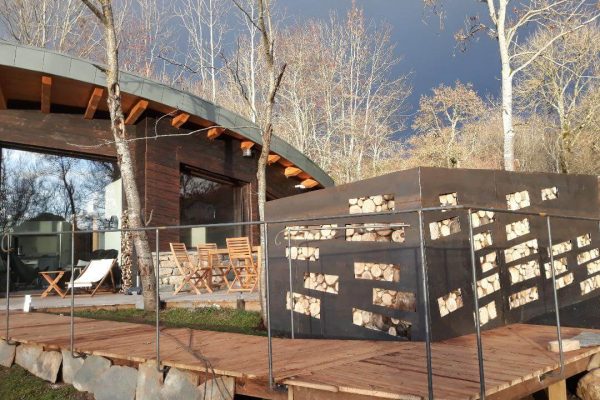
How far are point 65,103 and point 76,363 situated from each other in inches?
255

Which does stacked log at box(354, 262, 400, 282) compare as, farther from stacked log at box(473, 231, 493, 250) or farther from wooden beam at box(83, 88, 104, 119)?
wooden beam at box(83, 88, 104, 119)

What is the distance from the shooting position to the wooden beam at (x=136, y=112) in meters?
9.55

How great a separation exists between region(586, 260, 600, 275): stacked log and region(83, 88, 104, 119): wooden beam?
789 centimetres

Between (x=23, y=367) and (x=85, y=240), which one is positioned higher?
(x=85, y=240)

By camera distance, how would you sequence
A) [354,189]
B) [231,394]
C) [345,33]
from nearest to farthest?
[231,394], [354,189], [345,33]

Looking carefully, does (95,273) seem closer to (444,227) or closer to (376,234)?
(376,234)

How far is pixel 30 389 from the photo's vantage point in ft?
15.2

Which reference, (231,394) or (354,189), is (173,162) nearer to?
(354,189)

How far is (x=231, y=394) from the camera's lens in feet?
11.2

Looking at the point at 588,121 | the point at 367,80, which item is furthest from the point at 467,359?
the point at 367,80

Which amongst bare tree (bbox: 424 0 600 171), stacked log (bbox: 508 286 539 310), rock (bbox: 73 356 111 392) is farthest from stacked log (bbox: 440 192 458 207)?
bare tree (bbox: 424 0 600 171)

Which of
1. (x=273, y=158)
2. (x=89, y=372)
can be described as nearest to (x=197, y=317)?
(x=89, y=372)

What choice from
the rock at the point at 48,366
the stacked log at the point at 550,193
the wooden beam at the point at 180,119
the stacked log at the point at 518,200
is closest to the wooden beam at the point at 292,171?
the wooden beam at the point at 180,119

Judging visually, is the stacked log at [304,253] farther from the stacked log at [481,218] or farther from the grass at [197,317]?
the stacked log at [481,218]
